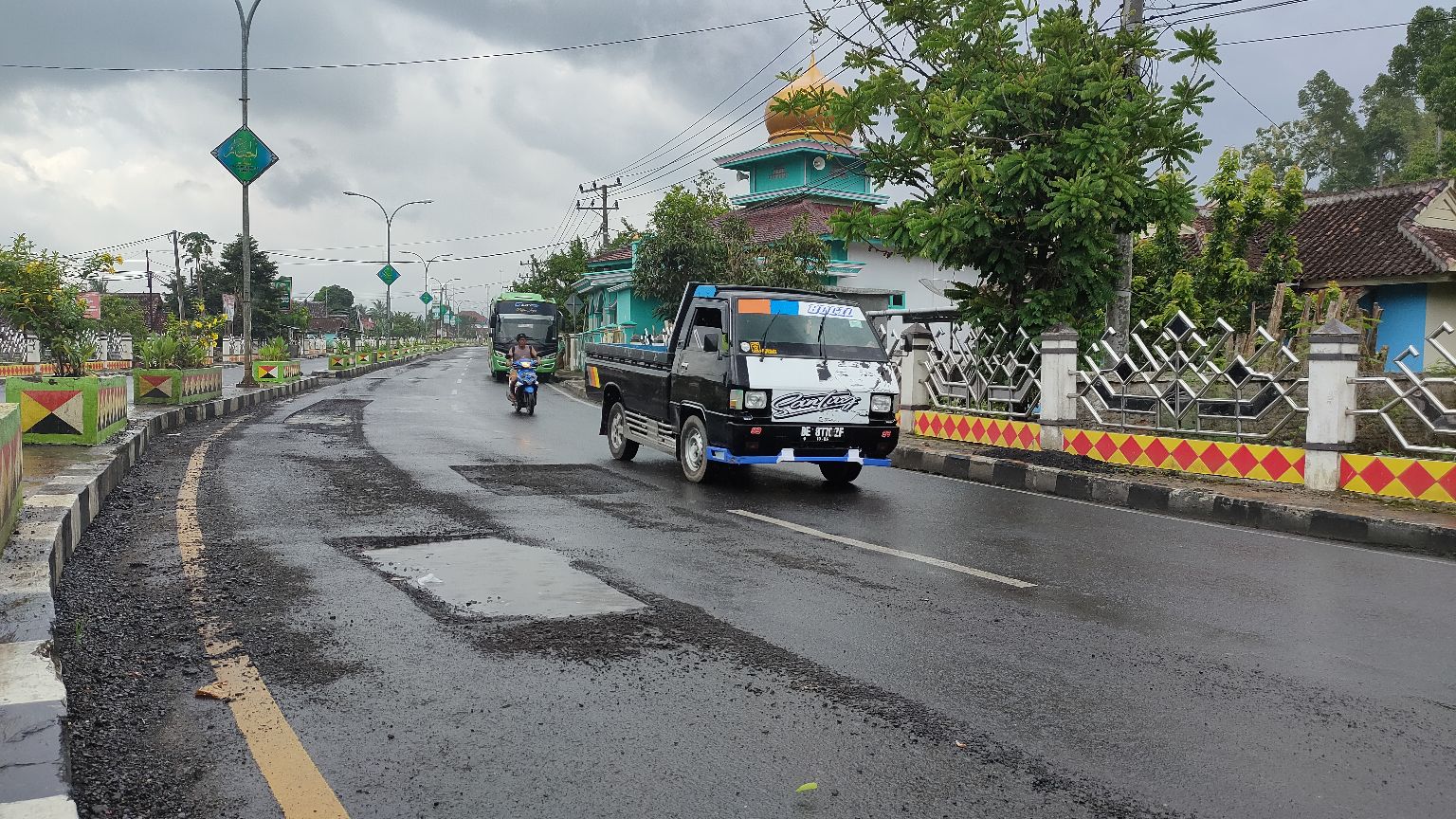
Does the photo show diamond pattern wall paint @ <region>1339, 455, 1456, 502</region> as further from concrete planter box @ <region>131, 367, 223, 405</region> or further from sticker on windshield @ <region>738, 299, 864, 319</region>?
concrete planter box @ <region>131, 367, 223, 405</region>

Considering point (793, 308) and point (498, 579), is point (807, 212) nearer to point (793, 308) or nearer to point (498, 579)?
point (793, 308)

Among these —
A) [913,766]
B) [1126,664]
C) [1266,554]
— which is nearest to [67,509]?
[913,766]

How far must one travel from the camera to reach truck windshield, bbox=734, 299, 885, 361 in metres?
10.5

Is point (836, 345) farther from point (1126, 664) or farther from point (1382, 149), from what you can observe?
point (1382, 149)

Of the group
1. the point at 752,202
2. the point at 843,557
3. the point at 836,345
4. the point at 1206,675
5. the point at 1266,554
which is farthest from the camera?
the point at 752,202

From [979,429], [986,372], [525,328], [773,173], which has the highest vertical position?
[773,173]

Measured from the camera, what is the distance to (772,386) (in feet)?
32.9

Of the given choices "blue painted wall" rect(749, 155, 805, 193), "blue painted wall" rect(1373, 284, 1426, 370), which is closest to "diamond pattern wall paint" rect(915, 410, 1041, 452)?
"blue painted wall" rect(1373, 284, 1426, 370)

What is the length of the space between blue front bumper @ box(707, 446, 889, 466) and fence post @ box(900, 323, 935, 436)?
532 cm

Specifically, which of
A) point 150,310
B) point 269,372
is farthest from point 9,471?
point 150,310

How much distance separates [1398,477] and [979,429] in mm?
5585

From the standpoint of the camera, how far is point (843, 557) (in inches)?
274

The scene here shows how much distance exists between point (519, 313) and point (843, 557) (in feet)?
117

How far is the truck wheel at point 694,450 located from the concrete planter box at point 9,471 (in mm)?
5647
